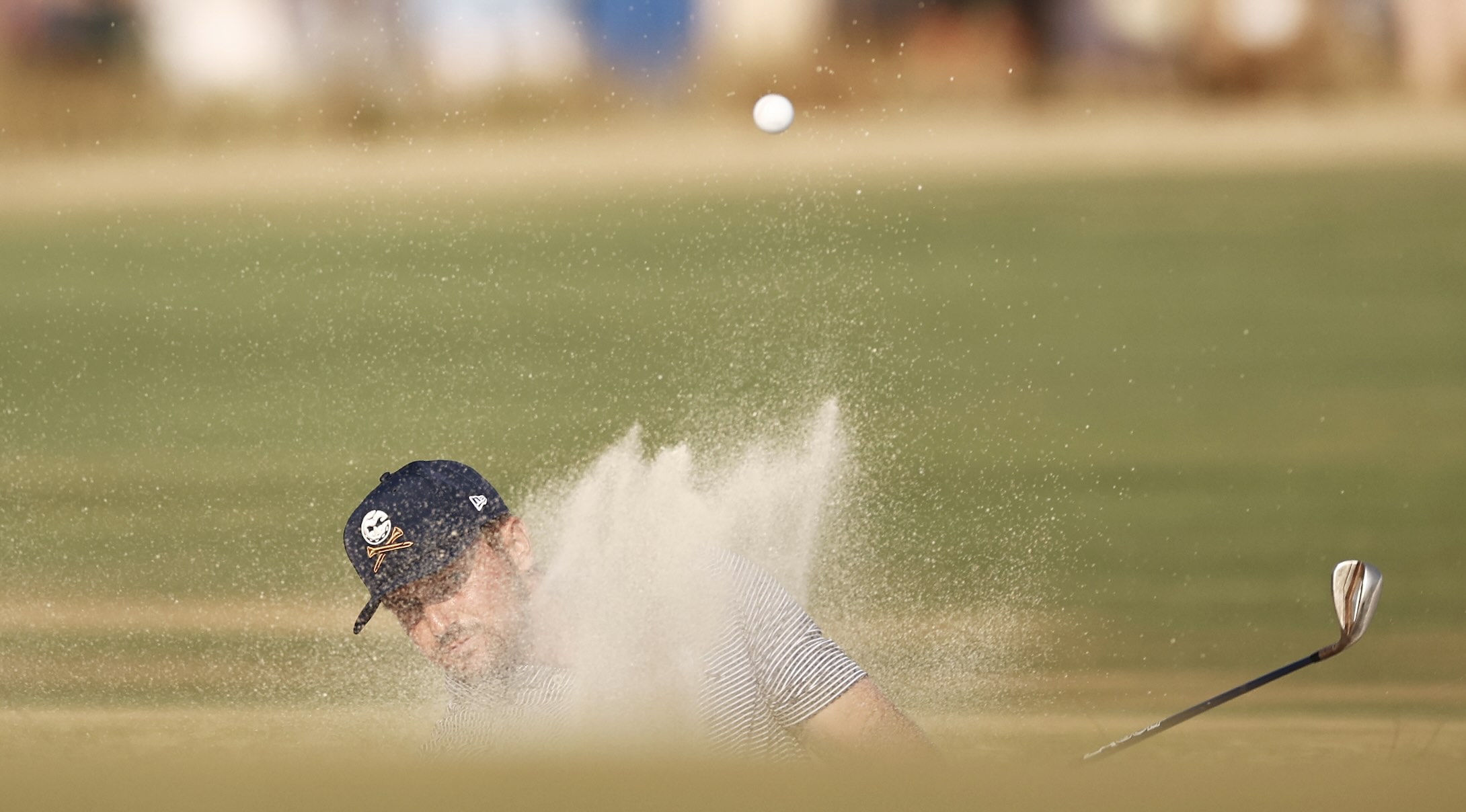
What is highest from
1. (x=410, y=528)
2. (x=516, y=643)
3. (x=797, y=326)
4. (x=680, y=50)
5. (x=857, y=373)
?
(x=680, y=50)

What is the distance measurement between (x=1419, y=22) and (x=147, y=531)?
11286 mm

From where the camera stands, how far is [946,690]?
145 inches

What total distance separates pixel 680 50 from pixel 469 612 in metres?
13.2

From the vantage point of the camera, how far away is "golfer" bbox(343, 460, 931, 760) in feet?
5.69

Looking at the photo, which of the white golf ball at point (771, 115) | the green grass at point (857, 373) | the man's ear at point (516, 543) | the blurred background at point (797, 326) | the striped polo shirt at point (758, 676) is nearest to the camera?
the striped polo shirt at point (758, 676)

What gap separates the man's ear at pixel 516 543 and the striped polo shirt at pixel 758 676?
163 millimetres

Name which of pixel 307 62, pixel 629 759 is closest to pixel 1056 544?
pixel 629 759

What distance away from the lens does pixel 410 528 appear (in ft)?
5.86

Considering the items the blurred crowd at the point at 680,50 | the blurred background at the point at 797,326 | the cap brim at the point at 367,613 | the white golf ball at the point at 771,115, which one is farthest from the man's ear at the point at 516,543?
the blurred crowd at the point at 680,50

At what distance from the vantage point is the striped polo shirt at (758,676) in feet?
5.67

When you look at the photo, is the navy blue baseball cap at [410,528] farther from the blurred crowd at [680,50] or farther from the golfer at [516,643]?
the blurred crowd at [680,50]

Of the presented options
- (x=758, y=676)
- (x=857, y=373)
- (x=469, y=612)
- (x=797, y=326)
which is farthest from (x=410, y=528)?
(x=797, y=326)

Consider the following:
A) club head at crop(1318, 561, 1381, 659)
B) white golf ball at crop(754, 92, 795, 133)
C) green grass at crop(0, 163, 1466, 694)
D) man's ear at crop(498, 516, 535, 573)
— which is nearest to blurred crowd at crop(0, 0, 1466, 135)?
green grass at crop(0, 163, 1466, 694)

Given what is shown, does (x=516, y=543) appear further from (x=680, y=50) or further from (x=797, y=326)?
(x=680, y=50)
